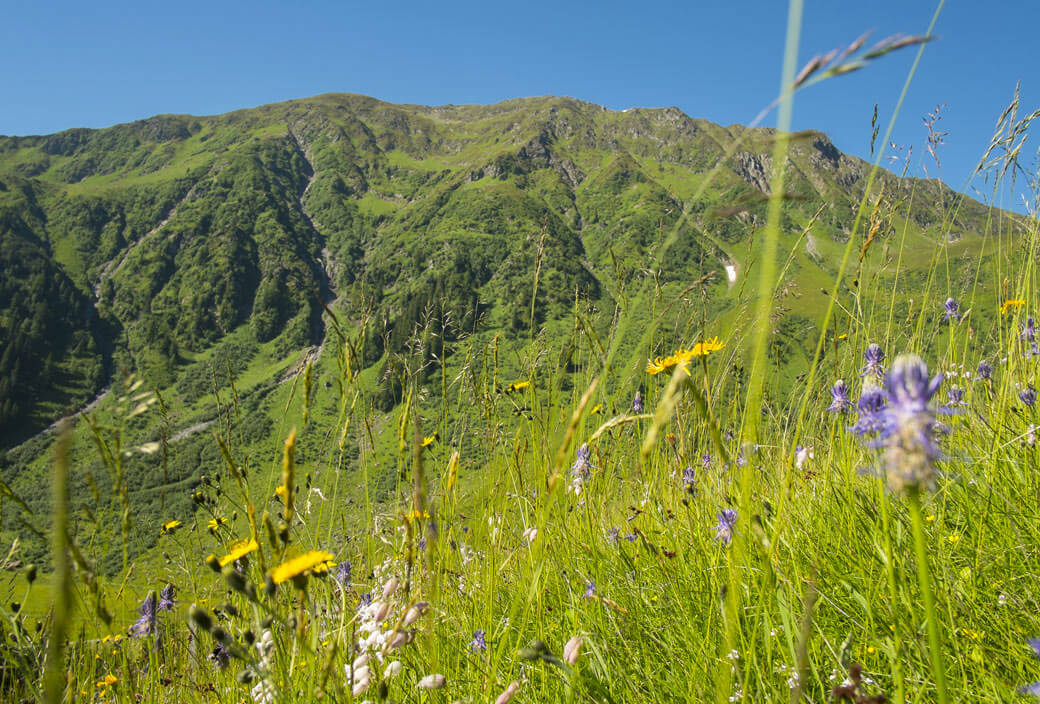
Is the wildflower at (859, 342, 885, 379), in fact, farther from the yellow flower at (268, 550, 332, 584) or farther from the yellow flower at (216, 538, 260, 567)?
the yellow flower at (216, 538, 260, 567)

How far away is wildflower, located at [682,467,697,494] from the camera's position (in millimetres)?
2037

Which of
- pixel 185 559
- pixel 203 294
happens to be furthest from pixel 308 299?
pixel 185 559

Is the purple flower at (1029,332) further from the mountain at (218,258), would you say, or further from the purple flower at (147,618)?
the mountain at (218,258)

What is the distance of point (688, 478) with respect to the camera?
2.25 metres

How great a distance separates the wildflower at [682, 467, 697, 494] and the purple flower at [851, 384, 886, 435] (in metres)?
1.10

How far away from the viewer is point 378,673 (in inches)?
57.6

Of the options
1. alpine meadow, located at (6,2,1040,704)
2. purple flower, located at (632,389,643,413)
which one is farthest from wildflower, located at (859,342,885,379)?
purple flower, located at (632,389,643,413)

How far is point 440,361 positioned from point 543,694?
1243 millimetres

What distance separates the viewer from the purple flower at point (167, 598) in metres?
2.48

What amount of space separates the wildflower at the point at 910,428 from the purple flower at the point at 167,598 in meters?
2.86

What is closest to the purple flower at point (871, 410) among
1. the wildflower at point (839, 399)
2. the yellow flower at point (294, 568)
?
the wildflower at point (839, 399)

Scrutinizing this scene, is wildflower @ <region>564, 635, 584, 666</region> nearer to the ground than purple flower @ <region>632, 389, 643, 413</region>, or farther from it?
nearer to the ground

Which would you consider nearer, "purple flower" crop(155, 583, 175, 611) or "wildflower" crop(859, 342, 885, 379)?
"wildflower" crop(859, 342, 885, 379)

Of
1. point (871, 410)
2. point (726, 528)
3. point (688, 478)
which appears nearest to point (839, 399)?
point (726, 528)
